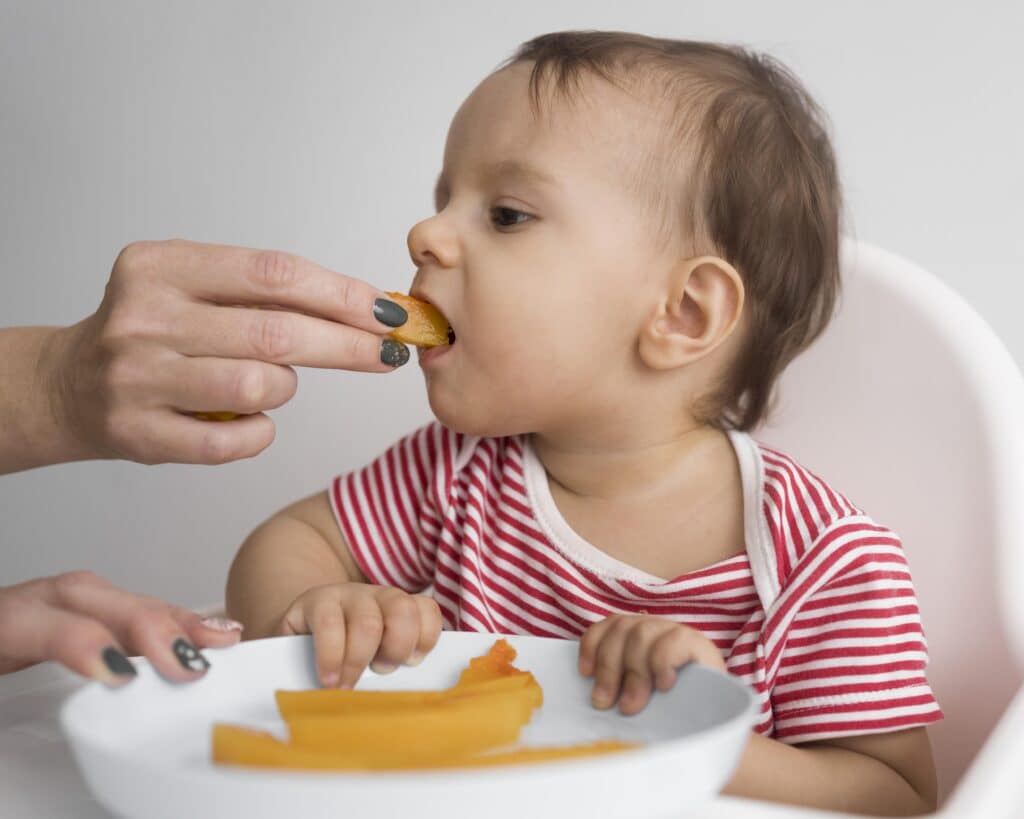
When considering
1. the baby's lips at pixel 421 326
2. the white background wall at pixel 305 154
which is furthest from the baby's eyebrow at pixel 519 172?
the white background wall at pixel 305 154

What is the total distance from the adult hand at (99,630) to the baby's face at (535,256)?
0.34 m

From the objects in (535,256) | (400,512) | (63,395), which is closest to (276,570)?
(400,512)

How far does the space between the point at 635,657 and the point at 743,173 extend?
1.44 ft

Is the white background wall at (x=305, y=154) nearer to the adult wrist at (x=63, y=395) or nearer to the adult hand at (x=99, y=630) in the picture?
the adult wrist at (x=63, y=395)

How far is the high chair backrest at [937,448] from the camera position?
0.95 meters

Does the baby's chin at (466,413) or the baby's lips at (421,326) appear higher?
the baby's lips at (421,326)

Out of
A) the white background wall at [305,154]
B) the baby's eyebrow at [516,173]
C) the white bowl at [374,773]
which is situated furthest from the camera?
the white background wall at [305,154]

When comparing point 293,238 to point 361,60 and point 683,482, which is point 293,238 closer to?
point 361,60

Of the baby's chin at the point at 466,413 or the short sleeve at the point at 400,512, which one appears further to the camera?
the short sleeve at the point at 400,512

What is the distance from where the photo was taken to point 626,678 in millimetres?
664

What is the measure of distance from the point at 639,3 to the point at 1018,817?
48.7 inches

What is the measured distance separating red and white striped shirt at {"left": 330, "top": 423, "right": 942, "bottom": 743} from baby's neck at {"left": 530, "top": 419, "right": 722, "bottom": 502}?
0.11 feet

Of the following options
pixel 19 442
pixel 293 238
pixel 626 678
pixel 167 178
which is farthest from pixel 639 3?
pixel 626 678

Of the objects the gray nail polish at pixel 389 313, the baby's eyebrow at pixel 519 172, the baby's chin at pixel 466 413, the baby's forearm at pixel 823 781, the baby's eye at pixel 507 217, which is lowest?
the baby's forearm at pixel 823 781
